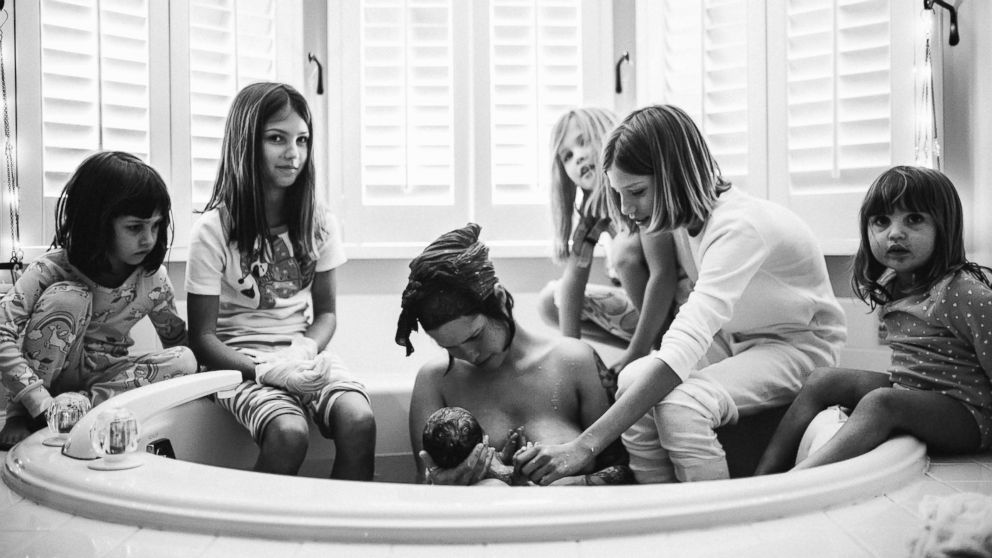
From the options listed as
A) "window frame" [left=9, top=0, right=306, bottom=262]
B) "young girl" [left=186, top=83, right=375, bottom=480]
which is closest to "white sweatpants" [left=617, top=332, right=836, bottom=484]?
"young girl" [left=186, top=83, right=375, bottom=480]

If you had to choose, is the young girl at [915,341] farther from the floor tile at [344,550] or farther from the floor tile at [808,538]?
the floor tile at [344,550]

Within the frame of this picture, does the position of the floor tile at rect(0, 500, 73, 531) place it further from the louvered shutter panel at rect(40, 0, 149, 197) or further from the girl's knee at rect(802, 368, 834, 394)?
the louvered shutter panel at rect(40, 0, 149, 197)

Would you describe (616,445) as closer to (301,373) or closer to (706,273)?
(706,273)

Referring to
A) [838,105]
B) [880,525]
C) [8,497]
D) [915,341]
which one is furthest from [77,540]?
[838,105]

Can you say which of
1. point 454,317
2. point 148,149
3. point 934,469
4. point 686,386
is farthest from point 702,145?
point 148,149

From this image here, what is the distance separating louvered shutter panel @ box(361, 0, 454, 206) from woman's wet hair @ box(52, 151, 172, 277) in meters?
0.95

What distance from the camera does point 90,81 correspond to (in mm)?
2205

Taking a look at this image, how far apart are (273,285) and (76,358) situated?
16.7 inches

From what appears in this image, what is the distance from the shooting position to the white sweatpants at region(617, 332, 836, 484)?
1.39m

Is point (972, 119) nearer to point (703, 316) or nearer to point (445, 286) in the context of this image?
point (703, 316)

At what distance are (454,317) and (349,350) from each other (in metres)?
1.11

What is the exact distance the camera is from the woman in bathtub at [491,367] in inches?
59.4

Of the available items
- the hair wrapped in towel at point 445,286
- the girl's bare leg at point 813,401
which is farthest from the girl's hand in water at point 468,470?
the girl's bare leg at point 813,401

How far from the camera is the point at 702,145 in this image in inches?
60.7
